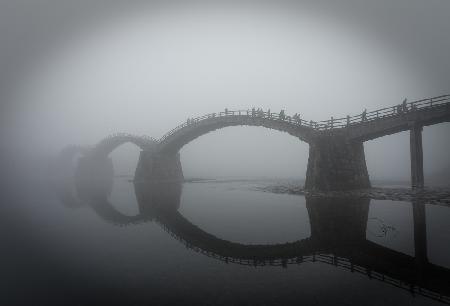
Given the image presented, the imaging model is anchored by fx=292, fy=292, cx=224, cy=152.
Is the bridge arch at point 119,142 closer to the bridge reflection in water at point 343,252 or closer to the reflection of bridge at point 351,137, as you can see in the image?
Answer: the reflection of bridge at point 351,137

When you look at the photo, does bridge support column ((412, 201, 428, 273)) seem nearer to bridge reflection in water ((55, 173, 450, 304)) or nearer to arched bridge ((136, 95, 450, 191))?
bridge reflection in water ((55, 173, 450, 304))

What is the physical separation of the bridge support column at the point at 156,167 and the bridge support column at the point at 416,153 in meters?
37.5

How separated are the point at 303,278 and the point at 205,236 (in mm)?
5607

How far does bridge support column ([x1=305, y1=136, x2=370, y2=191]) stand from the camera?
26.6 metres

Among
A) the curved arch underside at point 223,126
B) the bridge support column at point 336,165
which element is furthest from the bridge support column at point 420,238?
the curved arch underside at point 223,126

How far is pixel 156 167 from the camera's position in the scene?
2007 inches

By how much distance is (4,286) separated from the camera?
7191mm

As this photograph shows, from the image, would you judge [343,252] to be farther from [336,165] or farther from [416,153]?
[416,153]

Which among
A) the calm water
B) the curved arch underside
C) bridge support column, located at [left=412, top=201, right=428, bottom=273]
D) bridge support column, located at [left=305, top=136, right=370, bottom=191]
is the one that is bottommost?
the calm water

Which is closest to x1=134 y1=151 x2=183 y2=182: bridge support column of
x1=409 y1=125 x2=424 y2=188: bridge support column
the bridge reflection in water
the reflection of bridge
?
the reflection of bridge

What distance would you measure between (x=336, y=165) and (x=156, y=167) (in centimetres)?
3287

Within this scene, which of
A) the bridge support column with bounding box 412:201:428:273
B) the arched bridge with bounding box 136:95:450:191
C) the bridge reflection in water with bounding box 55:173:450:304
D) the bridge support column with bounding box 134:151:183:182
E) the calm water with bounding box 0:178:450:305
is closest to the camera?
the calm water with bounding box 0:178:450:305

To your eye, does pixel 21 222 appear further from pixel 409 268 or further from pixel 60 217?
pixel 409 268

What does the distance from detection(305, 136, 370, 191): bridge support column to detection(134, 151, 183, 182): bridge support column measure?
99.7ft
